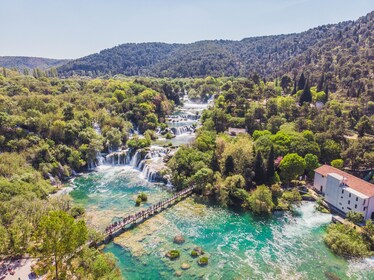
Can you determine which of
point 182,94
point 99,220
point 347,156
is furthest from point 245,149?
point 182,94

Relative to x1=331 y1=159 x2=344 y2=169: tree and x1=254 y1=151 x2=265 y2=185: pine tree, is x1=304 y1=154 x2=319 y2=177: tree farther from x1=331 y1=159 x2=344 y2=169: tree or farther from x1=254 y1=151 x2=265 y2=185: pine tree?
x1=254 y1=151 x2=265 y2=185: pine tree

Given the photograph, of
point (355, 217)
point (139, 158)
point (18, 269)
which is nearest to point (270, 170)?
point (355, 217)

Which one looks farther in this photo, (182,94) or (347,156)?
(182,94)

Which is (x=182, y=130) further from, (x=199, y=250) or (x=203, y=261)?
(x=203, y=261)

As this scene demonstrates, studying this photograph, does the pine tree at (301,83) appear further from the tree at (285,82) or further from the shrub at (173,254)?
the shrub at (173,254)

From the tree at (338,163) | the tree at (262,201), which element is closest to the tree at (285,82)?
the tree at (338,163)

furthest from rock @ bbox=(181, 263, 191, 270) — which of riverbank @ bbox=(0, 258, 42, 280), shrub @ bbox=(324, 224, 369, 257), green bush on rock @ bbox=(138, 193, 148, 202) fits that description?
shrub @ bbox=(324, 224, 369, 257)

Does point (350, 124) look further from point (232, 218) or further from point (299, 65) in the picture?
point (299, 65)
